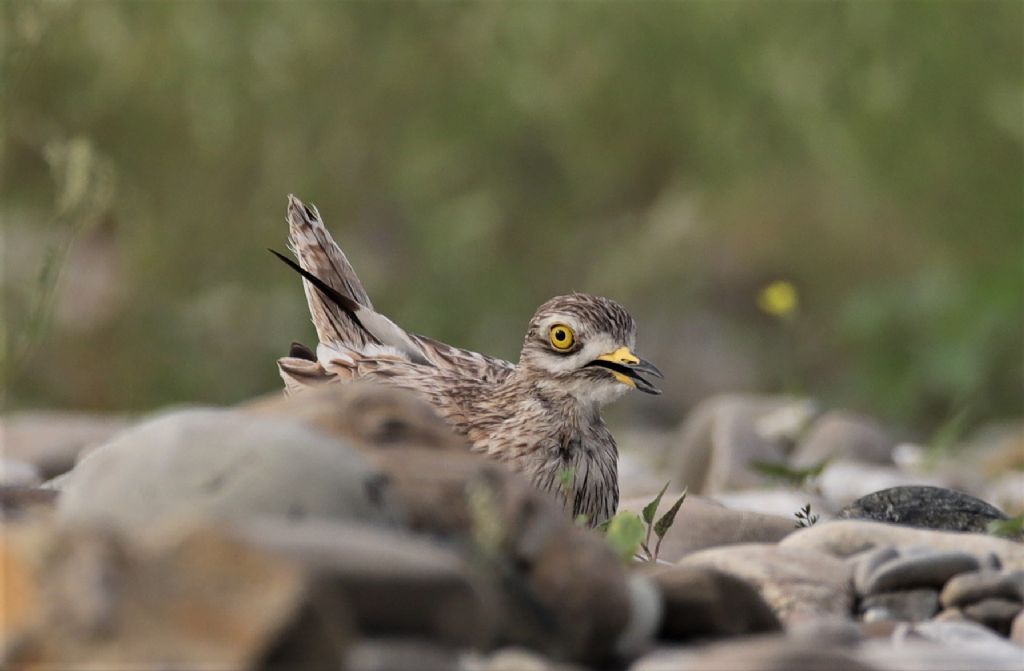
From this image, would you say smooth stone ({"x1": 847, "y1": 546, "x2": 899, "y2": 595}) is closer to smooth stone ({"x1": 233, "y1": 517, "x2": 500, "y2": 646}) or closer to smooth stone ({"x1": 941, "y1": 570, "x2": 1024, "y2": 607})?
smooth stone ({"x1": 941, "y1": 570, "x2": 1024, "y2": 607})

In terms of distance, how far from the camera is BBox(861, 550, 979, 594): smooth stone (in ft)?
11.8

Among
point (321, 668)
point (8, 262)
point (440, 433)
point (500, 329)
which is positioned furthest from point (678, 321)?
point (321, 668)

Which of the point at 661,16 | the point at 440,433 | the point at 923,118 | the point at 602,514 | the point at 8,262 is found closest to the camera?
the point at 440,433

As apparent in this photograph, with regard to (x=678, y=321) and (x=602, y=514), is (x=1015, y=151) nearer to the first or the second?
(x=678, y=321)

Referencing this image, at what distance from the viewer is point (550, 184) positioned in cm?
1141

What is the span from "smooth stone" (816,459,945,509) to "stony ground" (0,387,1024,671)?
2161 mm

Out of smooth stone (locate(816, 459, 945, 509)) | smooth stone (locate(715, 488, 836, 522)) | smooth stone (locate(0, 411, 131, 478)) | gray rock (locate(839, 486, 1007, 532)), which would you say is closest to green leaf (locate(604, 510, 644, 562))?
gray rock (locate(839, 486, 1007, 532))

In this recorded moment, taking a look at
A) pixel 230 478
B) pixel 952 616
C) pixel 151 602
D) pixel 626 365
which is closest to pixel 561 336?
pixel 626 365

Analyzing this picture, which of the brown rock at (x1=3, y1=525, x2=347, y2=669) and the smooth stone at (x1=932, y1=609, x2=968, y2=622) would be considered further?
the smooth stone at (x1=932, y1=609, x2=968, y2=622)

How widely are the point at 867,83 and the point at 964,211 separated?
41.8 inches

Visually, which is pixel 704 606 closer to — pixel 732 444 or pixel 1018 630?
pixel 1018 630

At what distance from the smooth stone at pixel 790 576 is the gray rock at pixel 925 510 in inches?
32.3

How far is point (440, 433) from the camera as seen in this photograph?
3.25 m

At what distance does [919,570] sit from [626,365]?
1343 mm
